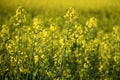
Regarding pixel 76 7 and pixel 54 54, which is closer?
pixel 54 54

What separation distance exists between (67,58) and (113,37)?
99cm

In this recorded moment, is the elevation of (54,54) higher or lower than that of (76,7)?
lower

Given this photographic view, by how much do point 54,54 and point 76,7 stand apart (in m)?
7.15

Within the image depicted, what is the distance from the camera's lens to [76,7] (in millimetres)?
12531

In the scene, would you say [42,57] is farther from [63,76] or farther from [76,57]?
[76,57]

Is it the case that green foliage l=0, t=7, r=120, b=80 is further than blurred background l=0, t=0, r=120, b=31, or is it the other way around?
blurred background l=0, t=0, r=120, b=31

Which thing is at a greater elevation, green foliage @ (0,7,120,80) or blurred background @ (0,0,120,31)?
blurred background @ (0,0,120,31)

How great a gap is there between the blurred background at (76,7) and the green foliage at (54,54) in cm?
468

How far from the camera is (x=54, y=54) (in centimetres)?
553

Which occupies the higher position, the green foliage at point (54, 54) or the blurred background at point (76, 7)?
the blurred background at point (76, 7)

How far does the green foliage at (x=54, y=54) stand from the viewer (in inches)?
207

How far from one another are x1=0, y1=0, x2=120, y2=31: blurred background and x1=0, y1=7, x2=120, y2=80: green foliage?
4.68m

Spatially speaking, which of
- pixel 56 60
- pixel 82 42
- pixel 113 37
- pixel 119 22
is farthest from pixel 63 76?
pixel 119 22

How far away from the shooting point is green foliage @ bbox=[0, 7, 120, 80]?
5.25 m
